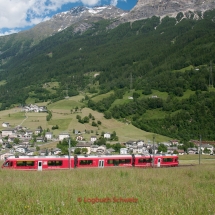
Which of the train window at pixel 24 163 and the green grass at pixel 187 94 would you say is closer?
the train window at pixel 24 163

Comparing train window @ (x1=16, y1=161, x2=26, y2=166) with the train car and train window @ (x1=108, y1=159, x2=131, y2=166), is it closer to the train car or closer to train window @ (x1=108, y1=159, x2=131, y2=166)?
the train car

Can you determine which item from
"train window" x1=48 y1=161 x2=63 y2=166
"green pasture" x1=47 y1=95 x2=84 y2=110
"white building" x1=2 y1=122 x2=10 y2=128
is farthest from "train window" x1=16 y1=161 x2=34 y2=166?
"green pasture" x1=47 y1=95 x2=84 y2=110

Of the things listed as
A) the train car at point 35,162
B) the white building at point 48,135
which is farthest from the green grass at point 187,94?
the train car at point 35,162

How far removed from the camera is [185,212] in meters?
5.38

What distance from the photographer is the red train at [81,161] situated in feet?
97.0

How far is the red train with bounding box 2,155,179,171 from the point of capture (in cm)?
2955

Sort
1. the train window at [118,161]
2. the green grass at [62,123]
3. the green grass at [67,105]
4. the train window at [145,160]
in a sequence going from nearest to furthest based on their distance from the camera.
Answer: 1. the train window at [118,161]
2. the train window at [145,160]
3. the green grass at [62,123]
4. the green grass at [67,105]

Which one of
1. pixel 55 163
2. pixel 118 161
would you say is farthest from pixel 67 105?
pixel 55 163

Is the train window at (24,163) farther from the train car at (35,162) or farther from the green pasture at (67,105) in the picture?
the green pasture at (67,105)

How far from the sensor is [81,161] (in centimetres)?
3147

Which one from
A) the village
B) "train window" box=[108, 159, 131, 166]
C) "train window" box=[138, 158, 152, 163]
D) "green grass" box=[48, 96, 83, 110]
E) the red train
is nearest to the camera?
the red train

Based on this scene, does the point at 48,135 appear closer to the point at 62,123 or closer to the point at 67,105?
the point at 62,123

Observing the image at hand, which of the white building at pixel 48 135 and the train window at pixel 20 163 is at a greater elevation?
the train window at pixel 20 163

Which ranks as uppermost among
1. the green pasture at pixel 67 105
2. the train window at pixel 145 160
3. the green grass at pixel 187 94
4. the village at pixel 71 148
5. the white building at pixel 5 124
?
the green grass at pixel 187 94
